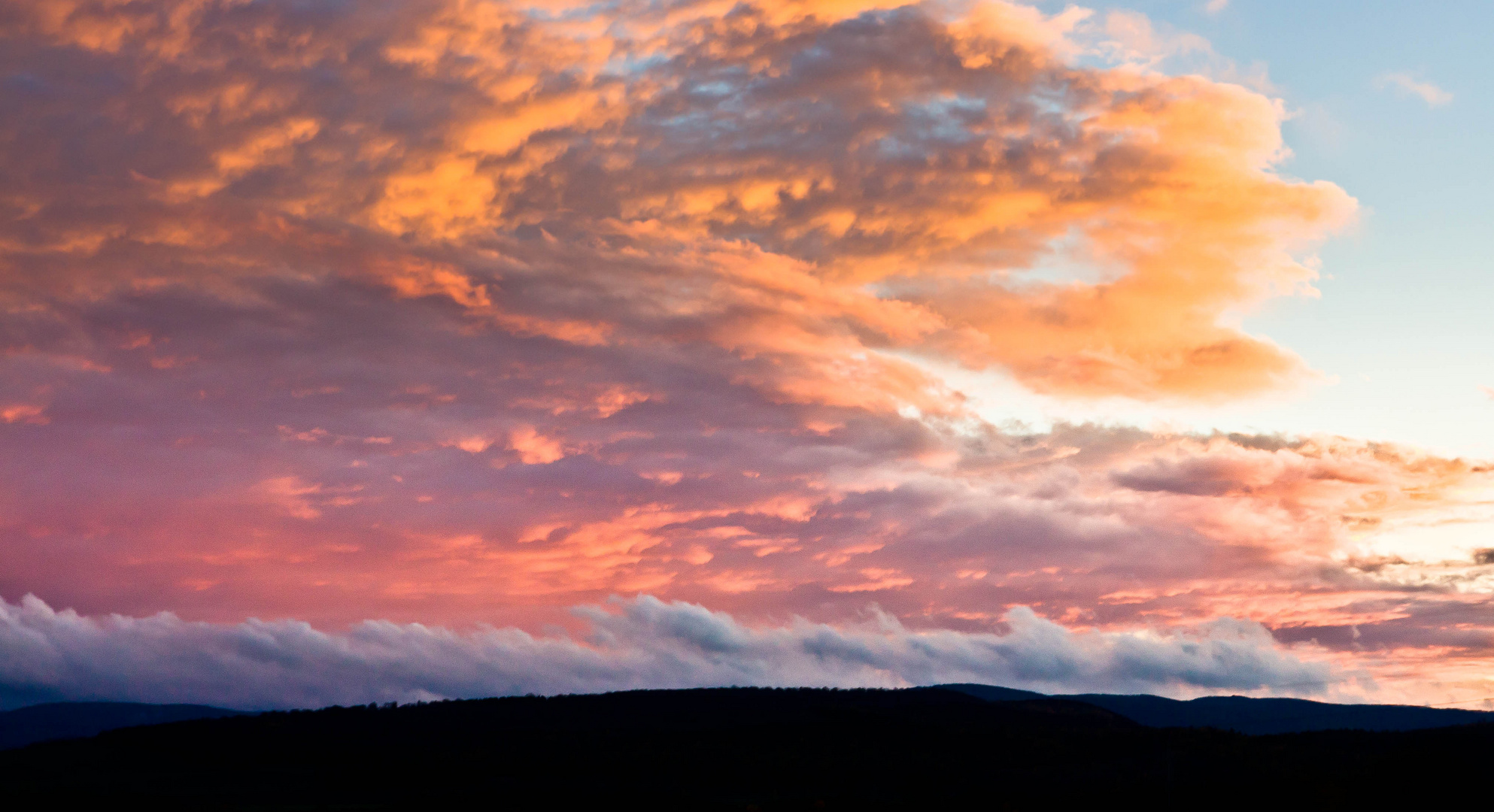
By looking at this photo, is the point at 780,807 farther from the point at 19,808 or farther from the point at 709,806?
the point at 19,808

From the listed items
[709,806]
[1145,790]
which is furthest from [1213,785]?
[709,806]

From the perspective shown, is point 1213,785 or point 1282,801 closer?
point 1282,801

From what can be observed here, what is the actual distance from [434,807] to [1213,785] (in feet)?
436

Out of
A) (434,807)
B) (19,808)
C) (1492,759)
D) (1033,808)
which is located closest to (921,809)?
(1033,808)

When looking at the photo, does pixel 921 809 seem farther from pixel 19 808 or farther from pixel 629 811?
pixel 19 808

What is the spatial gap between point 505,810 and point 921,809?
7032cm

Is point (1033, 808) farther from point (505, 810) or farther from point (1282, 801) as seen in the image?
point (505, 810)

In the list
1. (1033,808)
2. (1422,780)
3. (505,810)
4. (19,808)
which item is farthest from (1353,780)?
(19,808)

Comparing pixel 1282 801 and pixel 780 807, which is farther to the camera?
pixel 780 807

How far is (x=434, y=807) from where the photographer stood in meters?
200

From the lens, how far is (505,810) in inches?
7662

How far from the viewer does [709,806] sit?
651 ft

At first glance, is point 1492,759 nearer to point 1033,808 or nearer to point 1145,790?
point 1145,790

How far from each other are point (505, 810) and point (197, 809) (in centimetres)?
5275
